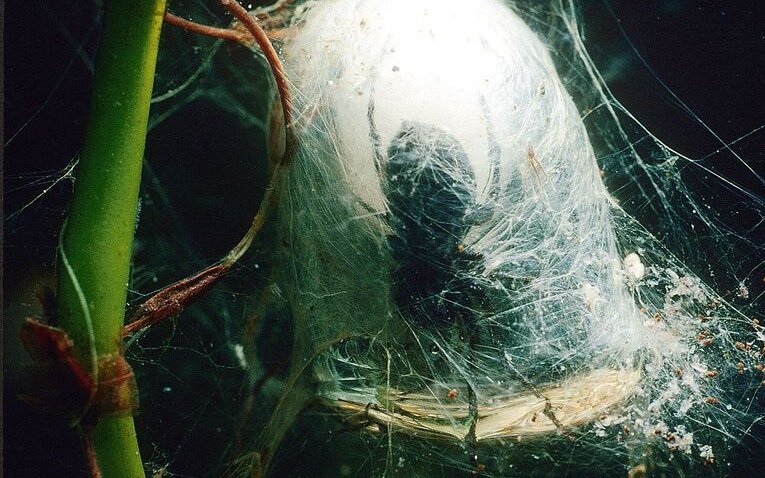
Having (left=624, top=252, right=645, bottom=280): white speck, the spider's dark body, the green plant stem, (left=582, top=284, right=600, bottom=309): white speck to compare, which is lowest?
(left=624, top=252, right=645, bottom=280): white speck

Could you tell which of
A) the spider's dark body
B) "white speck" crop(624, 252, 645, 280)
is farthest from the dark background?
the spider's dark body

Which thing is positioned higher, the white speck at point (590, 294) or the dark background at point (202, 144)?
the dark background at point (202, 144)

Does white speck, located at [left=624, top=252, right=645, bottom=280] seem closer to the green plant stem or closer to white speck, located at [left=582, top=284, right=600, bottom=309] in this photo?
white speck, located at [left=582, top=284, right=600, bottom=309]

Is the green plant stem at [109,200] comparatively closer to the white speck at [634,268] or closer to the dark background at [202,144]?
the dark background at [202,144]

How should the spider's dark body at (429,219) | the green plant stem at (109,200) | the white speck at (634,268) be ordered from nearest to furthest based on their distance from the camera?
the green plant stem at (109,200) → the spider's dark body at (429,219) → the white speck at (634,268)

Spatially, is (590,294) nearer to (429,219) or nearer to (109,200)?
(429,219)

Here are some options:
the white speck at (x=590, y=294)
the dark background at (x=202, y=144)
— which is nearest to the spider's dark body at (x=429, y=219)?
the white speck at (x=590, y=294)
